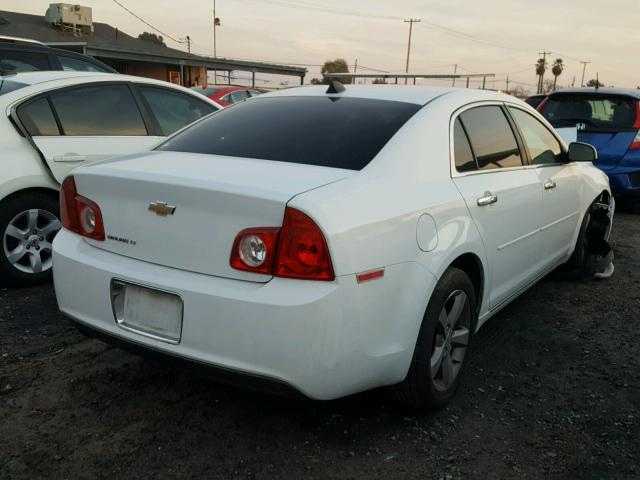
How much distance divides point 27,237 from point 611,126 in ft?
23.1

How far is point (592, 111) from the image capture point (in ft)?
26.3

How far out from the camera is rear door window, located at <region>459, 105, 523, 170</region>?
3.26m

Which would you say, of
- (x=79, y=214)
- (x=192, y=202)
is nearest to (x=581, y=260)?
(x=192, y=202)

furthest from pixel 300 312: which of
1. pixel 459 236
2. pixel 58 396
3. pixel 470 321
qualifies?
pixel 58 396

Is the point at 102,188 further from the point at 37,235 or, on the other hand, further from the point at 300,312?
the point at 37,235

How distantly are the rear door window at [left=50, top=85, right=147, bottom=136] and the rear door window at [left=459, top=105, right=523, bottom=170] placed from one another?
9.68 feet

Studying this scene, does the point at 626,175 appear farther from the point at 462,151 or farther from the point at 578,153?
the point at 462,151

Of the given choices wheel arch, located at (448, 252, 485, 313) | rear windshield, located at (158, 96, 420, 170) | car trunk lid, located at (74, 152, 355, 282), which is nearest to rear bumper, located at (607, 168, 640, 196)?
wheel arch, located at (448, 252, 485, 313)

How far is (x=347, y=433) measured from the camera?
2.69 meters

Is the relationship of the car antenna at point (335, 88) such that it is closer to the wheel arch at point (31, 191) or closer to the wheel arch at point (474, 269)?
the wheel arch at point (474, 269)

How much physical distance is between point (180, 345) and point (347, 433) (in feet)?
2.94

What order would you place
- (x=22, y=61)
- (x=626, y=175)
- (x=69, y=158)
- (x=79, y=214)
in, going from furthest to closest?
(x=626, y=175) < (x=22, y=61) < (x=69, y=158) < (x=79, y=214)

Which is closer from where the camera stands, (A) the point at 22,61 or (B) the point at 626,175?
(A) the point at 22,61

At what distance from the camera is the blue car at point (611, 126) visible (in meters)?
7.61
